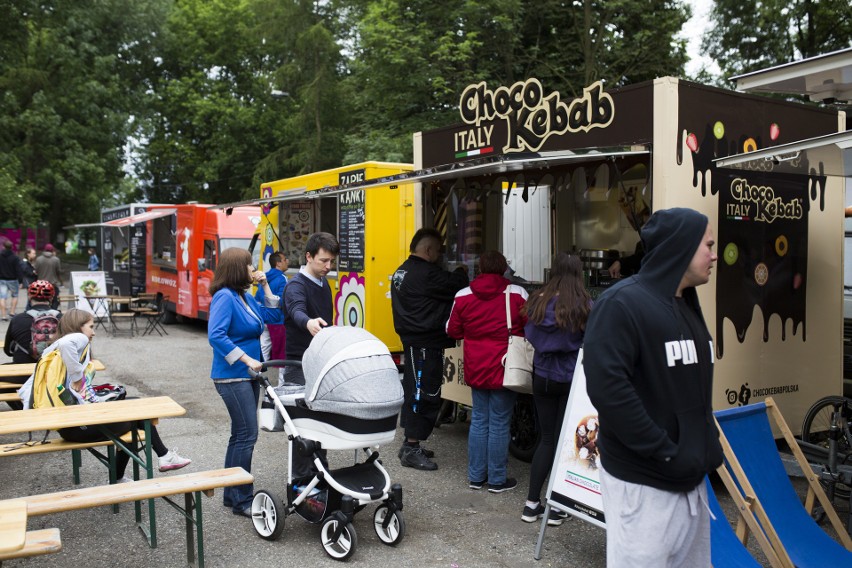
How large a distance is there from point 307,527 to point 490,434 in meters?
1.44

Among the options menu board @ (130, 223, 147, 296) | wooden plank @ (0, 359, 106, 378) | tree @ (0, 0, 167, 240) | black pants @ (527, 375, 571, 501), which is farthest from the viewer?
tree @ (0, 0, 167, 240)

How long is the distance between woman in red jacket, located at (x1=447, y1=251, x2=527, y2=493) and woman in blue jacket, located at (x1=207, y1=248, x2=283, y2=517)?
58.9 inches

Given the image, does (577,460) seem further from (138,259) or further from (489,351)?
(138,259)

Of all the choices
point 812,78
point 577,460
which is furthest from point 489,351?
point 812,78

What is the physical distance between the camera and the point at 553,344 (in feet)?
16.5

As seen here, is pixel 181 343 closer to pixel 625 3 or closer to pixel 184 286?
pixel 184 286

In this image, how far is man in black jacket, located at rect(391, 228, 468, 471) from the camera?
249 inches

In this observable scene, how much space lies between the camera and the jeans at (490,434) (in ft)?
18.7

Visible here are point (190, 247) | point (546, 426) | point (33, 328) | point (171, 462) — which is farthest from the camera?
point (190, 247)

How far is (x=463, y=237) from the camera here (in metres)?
7.99

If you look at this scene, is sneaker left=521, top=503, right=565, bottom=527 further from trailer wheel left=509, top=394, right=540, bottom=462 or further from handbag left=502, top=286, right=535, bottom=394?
trailer wheel left=509, top=394, right=540, bottom=462

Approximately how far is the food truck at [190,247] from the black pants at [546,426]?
8.91m

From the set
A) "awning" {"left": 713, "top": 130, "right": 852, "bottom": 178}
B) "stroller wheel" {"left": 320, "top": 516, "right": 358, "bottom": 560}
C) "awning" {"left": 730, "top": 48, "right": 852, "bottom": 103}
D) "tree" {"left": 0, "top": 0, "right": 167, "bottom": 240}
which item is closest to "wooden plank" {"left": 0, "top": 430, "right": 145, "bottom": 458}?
"stroller wheel" {"left": 320, "top": 516, "right": 358, "bottom": 560}

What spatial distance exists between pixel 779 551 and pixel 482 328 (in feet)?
8.02
